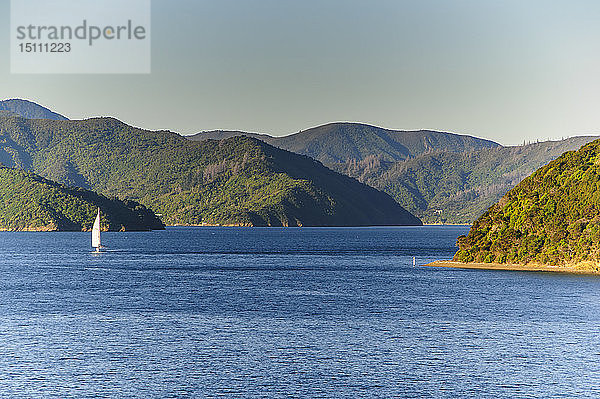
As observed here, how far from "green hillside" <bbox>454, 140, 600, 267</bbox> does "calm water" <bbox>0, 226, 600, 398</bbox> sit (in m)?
15.6

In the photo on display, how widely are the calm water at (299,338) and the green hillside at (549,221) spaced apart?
614 inches

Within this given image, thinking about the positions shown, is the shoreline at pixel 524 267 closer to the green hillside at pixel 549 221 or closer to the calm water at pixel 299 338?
the green hillside at pixel 549 221

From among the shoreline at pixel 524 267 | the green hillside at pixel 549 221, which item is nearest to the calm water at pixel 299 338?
the shoreline at pixel 524 267

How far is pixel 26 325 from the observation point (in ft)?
240

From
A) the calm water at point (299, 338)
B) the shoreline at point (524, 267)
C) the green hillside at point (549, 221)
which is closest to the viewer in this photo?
the calm water at point (299, 338)

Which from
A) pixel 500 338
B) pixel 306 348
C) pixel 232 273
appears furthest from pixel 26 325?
pixel 232 273

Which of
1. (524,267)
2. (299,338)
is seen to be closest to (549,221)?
(524,267)

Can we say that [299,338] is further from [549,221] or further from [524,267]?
[549,221]

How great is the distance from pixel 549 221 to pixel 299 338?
94.4 metres

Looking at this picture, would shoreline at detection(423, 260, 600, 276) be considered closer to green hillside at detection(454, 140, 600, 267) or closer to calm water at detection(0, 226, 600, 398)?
green hillside at detection(454, 140, 600, 267)

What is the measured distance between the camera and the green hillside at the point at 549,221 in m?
142

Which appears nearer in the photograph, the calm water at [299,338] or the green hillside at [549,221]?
the calm water at [299,338]

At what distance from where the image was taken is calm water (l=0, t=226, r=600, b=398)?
49.4 m

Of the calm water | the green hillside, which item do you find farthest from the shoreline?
the calm water
